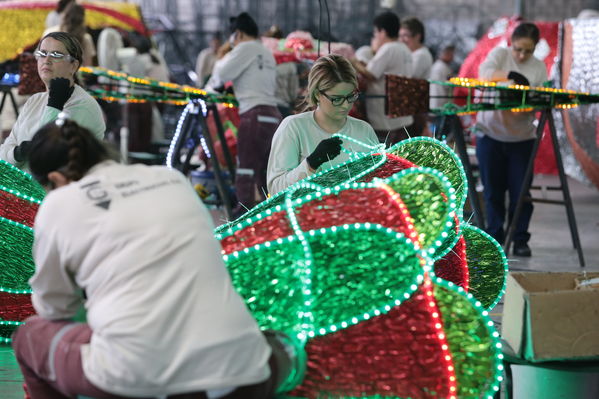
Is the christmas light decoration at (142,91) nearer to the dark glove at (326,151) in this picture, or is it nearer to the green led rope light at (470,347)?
the dark glove at (326,151)

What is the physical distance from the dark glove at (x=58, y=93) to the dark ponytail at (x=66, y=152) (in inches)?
77.0

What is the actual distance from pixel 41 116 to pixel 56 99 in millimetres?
138

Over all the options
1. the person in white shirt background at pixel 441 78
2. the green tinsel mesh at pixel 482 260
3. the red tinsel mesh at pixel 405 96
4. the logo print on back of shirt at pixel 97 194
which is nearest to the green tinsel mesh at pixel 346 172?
the green tinsel mesh at pixel 482 260

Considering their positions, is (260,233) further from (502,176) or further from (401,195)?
(502,176)

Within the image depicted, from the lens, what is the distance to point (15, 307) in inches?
176

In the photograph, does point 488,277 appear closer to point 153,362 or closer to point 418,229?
point 418,229

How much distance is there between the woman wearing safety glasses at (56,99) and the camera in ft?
15.4

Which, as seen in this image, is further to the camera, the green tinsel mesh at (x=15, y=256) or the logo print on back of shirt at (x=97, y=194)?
the green tinsel mesh at (x=15, y=256)

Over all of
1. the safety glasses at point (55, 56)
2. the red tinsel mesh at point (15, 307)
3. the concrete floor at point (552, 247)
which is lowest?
the concrete floor at point (552, 247)

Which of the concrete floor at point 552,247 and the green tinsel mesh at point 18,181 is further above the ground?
the green tinsel mesh at point 18,181

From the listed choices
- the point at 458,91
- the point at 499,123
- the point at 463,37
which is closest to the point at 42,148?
the point at 499,123

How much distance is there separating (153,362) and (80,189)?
1.61 feet

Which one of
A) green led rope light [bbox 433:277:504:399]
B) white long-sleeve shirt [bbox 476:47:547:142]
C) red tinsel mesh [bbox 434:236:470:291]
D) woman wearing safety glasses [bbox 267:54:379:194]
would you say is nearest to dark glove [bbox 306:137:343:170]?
woman wearing safety glasses [bbox 267:54:379:194]

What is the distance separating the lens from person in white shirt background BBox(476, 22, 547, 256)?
275 inches
